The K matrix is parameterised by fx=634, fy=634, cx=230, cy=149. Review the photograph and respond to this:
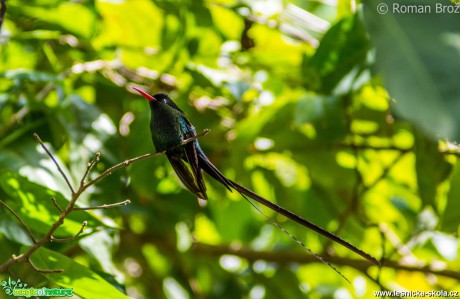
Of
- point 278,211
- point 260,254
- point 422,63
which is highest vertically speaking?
point 422,63

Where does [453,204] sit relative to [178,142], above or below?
below

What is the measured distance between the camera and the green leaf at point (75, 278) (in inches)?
52.6

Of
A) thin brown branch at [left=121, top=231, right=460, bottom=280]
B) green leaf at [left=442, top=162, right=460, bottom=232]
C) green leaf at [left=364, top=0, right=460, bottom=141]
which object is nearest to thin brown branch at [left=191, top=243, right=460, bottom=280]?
thin brown branch at [left=121, top=231, right=460, bottom=280]

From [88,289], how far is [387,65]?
2.79 ft

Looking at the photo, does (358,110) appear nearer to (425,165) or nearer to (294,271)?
(425,165)

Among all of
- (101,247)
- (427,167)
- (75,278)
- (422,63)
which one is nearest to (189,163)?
(75,278)

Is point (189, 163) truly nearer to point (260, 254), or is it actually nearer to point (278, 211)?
point (278, 211)

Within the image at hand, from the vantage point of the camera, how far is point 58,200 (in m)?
1.44

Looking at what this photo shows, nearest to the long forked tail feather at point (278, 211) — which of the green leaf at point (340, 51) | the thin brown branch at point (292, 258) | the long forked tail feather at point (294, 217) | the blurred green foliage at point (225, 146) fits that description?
the long forked tail feather at point (294, 217)

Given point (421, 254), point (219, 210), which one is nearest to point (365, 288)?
point (421, 254)

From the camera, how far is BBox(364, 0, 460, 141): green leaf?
713 mm

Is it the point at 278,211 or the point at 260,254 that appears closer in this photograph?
the point at 278,211

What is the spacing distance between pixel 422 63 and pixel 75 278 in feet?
3.01

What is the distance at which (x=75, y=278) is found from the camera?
138 cm
